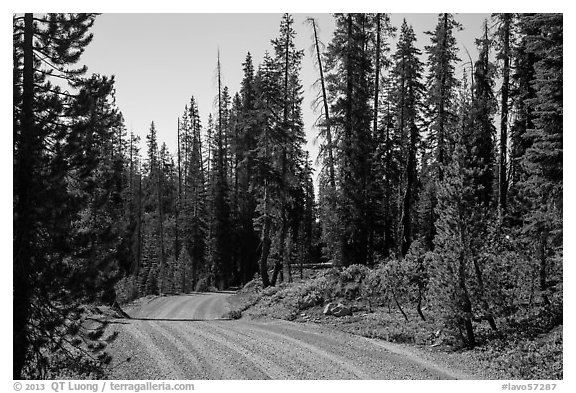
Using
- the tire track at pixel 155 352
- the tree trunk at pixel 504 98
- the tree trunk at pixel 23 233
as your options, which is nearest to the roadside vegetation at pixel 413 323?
the tire track at pixel 155 352

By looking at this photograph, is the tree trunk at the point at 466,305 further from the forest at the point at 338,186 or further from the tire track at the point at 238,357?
the tire track at the point at 238,357

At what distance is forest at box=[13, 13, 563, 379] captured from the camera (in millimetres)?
9891

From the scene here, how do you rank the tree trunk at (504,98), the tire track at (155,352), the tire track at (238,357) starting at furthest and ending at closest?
the tree trunk at (504,98)
the tire track at (155,352)
the tire track at (238,357)

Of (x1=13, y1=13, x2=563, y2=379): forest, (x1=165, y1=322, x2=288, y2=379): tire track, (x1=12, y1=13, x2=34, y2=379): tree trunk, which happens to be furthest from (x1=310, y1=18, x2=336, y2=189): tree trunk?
(x1=12, y1=13, x2=34, y2=379): tree trunk

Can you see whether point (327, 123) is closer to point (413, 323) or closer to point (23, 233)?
point (413, 323)

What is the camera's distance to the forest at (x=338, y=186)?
9.89 meters

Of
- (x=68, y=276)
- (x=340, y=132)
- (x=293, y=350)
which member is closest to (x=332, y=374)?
(x=293, y=350)

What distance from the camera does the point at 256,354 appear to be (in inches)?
538

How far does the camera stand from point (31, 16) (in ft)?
33.0

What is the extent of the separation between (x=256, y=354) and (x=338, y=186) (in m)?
12.7

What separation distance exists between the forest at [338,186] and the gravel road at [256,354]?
160 cm

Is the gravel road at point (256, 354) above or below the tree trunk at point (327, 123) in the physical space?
below
